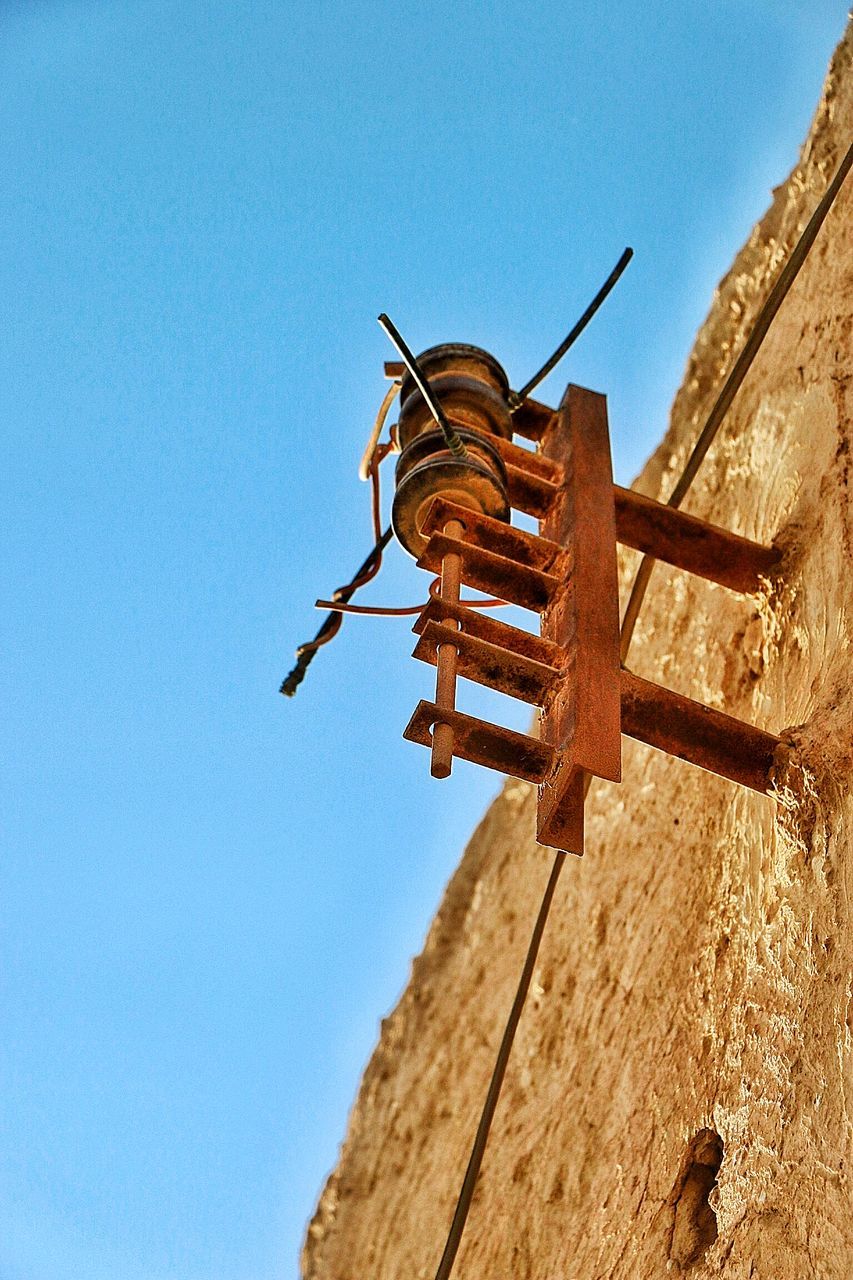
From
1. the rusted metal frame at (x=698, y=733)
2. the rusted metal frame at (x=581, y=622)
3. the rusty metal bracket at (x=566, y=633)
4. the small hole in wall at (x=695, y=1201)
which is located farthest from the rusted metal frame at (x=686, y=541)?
the small hole in wall at (x=695, y=1201)

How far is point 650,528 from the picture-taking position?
3805mm

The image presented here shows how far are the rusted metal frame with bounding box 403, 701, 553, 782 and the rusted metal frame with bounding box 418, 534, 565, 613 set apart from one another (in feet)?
1.64

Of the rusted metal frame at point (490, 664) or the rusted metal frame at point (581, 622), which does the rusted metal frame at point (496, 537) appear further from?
the rusted metal frame at point (490, 664)

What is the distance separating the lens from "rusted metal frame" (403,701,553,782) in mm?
2947

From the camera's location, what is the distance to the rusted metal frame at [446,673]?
9.48ft

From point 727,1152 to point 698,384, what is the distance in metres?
3.45

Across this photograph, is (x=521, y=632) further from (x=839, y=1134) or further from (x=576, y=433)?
(x=839, y=1134)

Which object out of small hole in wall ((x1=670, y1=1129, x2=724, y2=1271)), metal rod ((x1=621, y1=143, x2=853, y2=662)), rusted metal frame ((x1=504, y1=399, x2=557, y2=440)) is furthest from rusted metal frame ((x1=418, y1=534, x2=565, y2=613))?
small hole in wall ((x1=670, y1=1129, x2=724, y2=1271))

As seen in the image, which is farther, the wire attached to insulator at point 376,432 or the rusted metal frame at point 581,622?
the wire attached to insulator at point 376,432

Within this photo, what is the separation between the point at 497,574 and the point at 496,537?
13cm

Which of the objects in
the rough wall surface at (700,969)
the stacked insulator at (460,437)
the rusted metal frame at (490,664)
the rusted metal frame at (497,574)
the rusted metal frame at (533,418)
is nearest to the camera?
the rough wall surface at (700,969)

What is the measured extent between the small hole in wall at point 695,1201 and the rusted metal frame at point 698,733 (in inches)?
A: 32.3

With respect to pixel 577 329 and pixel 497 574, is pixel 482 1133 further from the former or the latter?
pixel 577 329

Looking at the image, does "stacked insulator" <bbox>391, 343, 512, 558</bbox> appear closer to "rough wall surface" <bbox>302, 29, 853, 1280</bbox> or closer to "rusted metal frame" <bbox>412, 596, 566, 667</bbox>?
"rusted metal frame" <bbox>412, 596, 566, 667</bbox>
